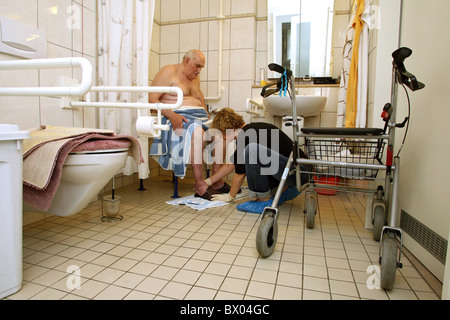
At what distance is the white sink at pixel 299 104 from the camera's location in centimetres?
217

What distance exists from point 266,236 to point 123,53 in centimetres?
147

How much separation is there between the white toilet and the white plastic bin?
0.78 ft

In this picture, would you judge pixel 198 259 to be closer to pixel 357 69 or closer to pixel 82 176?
pixel 82 176

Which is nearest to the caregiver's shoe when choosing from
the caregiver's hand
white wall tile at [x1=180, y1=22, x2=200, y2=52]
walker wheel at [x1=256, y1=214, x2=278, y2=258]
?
the caregiver's hand

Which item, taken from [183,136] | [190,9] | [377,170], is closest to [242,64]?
[190,9]

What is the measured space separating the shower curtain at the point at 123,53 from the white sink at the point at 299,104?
99 cm

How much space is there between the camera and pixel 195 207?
181 cm

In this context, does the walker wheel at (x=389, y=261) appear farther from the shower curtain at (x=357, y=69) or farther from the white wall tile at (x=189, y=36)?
the white wall tile at (x=189, y=36)

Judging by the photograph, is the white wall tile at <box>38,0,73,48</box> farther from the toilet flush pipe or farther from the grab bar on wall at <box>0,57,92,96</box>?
the toilet flush pipe

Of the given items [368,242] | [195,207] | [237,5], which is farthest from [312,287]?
[237,5]

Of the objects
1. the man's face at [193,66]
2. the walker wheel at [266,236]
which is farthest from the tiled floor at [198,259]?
the man's face at [193,66]

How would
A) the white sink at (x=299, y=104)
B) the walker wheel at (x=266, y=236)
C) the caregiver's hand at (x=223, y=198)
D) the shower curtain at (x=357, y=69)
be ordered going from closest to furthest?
the walker wheel at (x=266, y=236) → the shower curtain at (x=357, y=69) → the caregiver's hand at (x=223, y=198) → the white sink at (x=299, y=104)

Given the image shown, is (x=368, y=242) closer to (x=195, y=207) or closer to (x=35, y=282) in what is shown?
(x=195, y=207)
